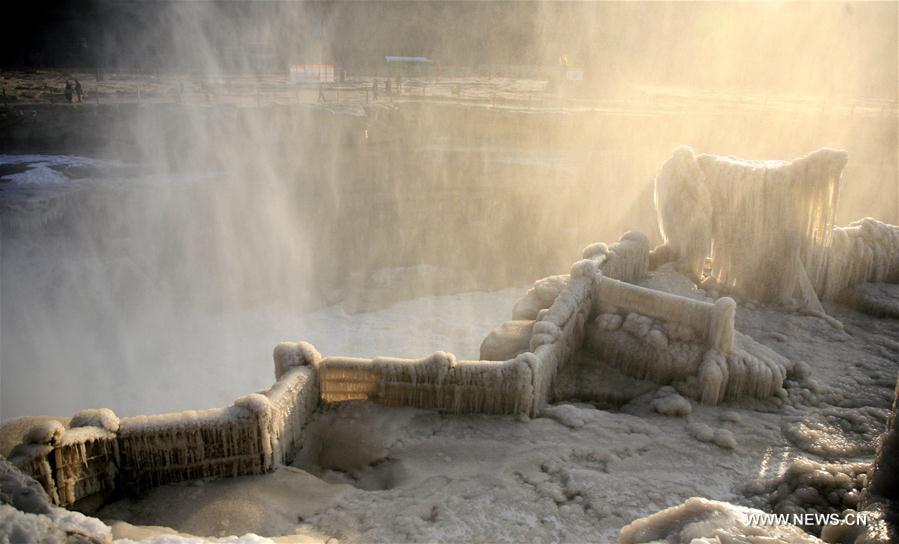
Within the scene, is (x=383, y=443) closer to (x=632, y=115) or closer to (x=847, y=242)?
(x=847, y=242)

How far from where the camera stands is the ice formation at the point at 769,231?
355 inches

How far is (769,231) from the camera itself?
9203 mm

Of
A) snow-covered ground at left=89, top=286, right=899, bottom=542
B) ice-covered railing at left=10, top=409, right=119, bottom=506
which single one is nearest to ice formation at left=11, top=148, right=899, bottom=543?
ice-covered railing at left=10, top=409, right=119, bottom=506

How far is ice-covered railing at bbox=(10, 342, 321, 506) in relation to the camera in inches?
191

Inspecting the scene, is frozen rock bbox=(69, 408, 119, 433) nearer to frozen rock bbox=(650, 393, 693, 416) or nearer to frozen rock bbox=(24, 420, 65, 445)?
frozen rock bbox=(24, 420, 65, 445)

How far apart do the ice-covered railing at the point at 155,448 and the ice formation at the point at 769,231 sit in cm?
712

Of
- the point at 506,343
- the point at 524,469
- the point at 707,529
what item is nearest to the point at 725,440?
the point at 524,469

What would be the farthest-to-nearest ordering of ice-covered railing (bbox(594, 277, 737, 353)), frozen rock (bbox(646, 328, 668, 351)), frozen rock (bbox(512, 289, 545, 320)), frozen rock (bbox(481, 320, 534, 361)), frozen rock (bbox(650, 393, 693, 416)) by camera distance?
frozen rock (bbox(512, 289, 545, 320)) < frozen rock (bbox(481, 320, 534, 361)) < frozen rock (bbox(646, 328, 668, 351)) < ice-covered railing (bbox(594, 277, 737, 353)) < frozen rock (bbox(650, 393, 693, 416))

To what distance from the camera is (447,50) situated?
32.7 m

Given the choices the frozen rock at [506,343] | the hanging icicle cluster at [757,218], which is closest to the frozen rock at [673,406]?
the frozen rock at [506,343]

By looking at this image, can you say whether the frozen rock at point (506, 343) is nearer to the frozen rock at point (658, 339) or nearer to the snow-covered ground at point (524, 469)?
the snow-covered ground at point (524, 469)

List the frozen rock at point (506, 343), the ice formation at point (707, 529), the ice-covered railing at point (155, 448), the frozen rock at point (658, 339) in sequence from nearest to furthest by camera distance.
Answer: the ice formation at point (707, 529) < the ice-covered railing at point (155, 448) < the frozen rock at point (658, 339) < the frozen rock at point (506, 343)

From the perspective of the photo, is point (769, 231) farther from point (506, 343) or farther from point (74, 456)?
point (74, 456)

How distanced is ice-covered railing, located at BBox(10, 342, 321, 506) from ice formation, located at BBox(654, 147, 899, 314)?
23.4 feet
